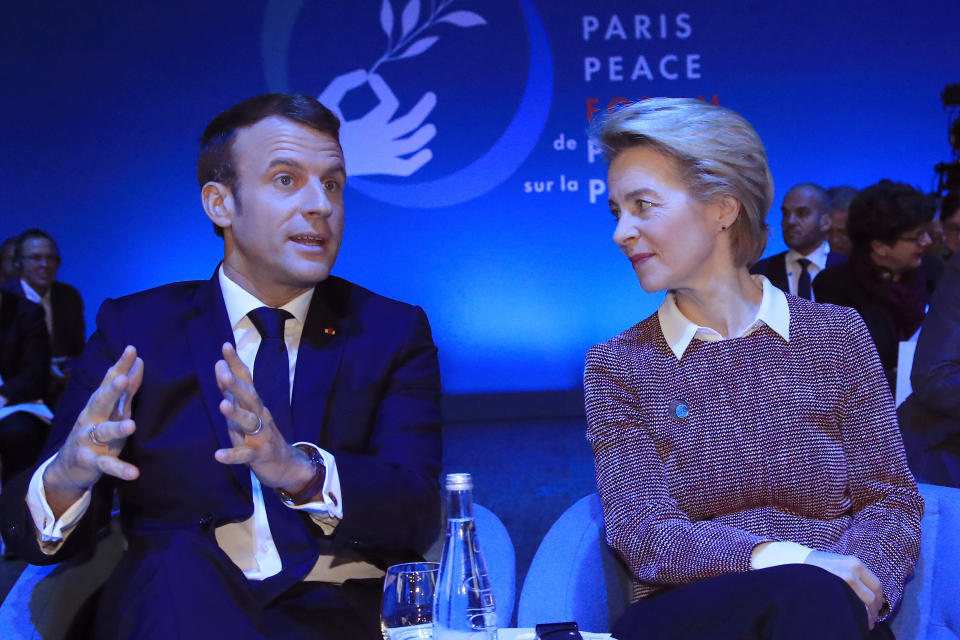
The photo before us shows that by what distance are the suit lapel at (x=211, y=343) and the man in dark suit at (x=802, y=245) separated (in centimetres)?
384

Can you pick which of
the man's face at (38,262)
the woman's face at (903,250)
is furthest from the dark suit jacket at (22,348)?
the woman's face at (903,250)

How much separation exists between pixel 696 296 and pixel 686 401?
0.25 meters

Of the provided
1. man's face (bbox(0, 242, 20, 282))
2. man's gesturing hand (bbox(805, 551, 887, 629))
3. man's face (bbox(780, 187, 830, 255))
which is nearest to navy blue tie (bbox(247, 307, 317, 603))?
man's gesturing hand (bbox(805, 551, 887, 629))

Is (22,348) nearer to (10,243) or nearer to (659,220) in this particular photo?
(10,243)

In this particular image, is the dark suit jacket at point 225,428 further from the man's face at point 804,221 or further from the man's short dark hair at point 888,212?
the man's face at point 804,221

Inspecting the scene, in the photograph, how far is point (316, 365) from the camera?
190 cm

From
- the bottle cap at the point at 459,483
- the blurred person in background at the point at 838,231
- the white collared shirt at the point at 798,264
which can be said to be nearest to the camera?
the bottle cap at the point at 459,483

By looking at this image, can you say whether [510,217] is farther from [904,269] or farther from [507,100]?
[904,269]

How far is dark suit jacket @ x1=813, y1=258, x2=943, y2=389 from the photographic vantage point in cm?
403

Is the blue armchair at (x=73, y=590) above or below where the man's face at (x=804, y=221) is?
below

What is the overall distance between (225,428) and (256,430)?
0.34 m

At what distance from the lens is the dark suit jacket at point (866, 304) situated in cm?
403

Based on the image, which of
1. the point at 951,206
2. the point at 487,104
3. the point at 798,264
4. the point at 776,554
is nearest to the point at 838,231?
the point at 798,264

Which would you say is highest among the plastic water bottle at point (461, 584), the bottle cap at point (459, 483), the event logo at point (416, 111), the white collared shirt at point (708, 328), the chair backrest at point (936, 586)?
the event logo at point (416, 111)
